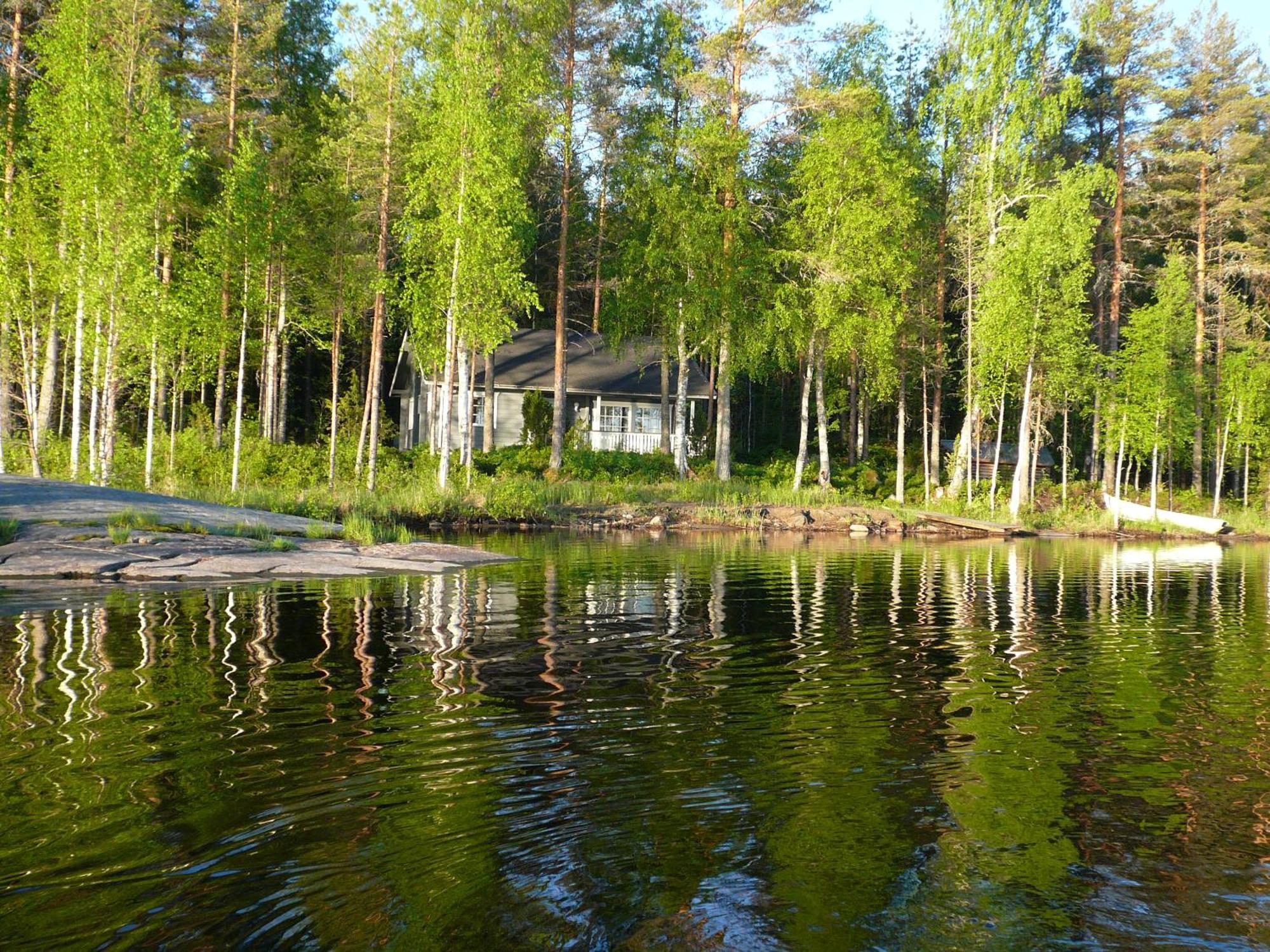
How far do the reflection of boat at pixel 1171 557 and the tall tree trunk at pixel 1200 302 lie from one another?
37.8 feet

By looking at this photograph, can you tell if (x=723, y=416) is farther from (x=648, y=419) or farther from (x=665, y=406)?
(x=648, y=419)

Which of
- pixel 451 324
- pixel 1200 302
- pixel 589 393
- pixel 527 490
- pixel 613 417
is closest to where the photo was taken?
pixel 451 324

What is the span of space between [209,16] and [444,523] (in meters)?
24.5

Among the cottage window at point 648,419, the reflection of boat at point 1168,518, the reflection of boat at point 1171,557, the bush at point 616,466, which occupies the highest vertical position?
the cottage window at point 648,419

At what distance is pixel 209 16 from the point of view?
39.7 meters

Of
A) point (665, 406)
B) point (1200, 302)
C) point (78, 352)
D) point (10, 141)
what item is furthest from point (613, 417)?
point (1200, 302)

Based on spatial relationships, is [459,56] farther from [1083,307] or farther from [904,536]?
[1083,307]

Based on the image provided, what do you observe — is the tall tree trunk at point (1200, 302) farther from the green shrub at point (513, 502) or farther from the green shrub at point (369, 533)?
the green shrub at point (369, 533)

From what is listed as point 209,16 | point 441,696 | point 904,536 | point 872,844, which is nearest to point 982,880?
point 872,844

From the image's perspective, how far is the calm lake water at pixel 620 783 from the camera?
14.1ft

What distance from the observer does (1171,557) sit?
2603cm

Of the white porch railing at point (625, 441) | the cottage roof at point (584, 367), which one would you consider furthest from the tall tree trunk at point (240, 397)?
the white porch railing at point (625, 441)

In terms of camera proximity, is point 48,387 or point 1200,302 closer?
point 48,387

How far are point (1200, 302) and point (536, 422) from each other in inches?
1105
